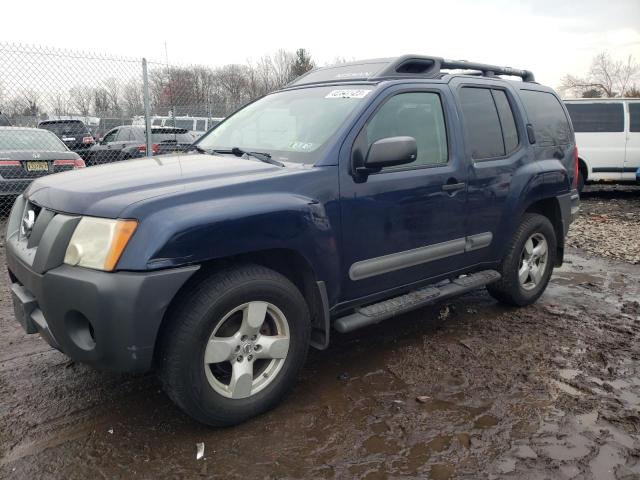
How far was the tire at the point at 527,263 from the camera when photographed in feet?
13.9

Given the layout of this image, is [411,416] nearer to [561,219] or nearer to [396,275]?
[396,275]

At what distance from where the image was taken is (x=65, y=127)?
11.2 m

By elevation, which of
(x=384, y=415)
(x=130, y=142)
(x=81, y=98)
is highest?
(x=81, y=98)

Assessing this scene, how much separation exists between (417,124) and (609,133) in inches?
345

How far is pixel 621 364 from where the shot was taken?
3.46m

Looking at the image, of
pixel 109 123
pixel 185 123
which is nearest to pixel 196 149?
pixel 109 123

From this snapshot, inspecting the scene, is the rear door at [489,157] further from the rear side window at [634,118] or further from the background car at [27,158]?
the rear side window at [634,118]

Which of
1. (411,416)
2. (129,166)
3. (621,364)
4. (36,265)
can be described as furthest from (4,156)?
(621,364)

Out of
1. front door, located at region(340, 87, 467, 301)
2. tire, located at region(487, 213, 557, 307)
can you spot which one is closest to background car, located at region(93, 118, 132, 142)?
front door, located at region(340, 87, 467, 301)

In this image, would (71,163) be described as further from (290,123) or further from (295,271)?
(295,271)

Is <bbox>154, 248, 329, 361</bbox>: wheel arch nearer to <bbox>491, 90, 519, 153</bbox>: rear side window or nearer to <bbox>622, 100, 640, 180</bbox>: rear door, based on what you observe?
<bbox>491, 90, 519, 153</bbox>: rear side window

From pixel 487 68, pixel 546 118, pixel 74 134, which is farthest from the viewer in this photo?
pixel 74 134

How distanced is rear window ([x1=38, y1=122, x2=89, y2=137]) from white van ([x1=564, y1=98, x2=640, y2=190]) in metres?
10.6

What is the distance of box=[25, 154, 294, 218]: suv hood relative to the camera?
241 centimetres
